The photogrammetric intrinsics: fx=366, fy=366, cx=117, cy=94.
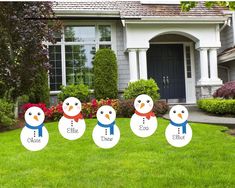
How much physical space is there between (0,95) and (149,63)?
19.5 ft

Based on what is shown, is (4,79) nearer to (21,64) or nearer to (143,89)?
(21,64)

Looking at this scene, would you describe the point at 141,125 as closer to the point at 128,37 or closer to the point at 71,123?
the point at 71,123

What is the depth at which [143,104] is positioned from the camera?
2.77 m

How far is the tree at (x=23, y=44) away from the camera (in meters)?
9.17

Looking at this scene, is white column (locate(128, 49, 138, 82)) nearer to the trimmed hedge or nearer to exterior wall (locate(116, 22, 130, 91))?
exterior wall (locate(116, 22, 130, 91))

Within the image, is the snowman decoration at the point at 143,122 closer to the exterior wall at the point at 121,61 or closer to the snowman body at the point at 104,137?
the snowman body at the point at 104,137

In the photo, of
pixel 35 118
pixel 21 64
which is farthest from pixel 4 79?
pixel 35 118

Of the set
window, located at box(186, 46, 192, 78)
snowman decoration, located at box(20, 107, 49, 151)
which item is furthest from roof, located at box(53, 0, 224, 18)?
snowman decoration, located at box(20, 107, 49, 151)

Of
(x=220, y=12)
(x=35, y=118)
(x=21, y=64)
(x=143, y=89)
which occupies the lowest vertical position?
(x=35, y=118)

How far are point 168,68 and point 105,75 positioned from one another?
322 cm

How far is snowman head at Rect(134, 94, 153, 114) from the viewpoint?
107 inches

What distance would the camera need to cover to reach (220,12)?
43.4 ft

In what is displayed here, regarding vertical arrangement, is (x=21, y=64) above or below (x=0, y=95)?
above

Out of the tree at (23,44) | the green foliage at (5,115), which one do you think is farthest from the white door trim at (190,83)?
the green foliage at (5,115)
